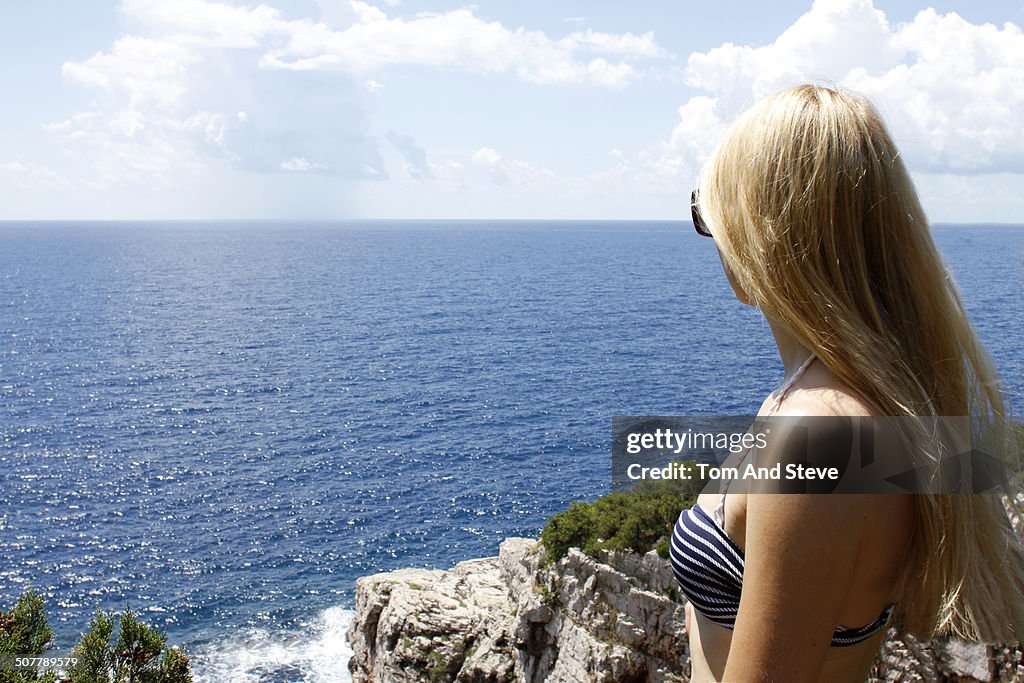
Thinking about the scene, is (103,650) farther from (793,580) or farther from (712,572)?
(793,580)

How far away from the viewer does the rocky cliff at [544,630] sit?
19.9 meters

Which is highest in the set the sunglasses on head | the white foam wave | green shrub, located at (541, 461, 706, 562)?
the sunglasses on head

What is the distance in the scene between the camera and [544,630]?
89.8 feet

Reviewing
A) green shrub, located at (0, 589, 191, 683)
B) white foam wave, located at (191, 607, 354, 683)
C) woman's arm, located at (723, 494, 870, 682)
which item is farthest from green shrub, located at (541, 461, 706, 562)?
woman's arm, located at (723, 494, 870, 682)

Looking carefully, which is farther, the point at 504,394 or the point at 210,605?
the point at 504,394

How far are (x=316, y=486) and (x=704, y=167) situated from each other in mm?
53085

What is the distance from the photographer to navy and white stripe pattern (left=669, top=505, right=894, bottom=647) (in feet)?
9.36

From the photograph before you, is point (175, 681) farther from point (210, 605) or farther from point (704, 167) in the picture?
point (704, 167)

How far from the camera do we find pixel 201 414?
Result: 67.7 m

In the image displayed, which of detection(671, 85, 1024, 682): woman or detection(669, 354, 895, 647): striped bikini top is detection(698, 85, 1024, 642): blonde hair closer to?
detection(671, 85, 1024, 682): woman

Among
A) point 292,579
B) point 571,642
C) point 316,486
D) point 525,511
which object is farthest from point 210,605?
point 571,642

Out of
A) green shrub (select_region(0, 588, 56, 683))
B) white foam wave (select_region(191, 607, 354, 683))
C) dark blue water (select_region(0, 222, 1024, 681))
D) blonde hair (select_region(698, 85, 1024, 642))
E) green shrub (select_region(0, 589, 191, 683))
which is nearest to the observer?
blonde hair (select_region(698, 85, 1024, 642))

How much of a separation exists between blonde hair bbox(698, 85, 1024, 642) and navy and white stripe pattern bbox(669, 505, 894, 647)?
26 centimetres

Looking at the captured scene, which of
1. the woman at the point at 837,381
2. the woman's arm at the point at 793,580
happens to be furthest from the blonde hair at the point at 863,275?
the woman's arm at the point at 793,580
